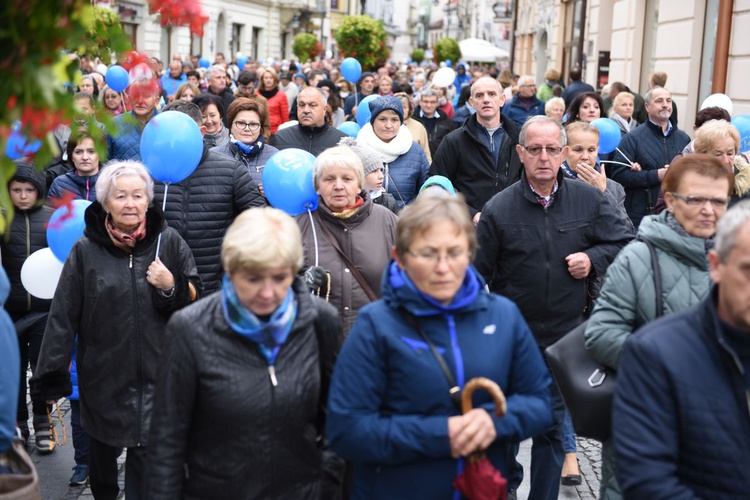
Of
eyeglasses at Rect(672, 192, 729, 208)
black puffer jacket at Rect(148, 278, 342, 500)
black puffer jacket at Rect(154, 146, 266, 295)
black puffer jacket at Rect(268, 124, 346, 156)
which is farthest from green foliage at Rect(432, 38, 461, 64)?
black puffer jacket at Rect(148, 278, 342, 500)

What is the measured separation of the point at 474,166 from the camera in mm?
7324

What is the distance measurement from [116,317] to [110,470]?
30.5 inches

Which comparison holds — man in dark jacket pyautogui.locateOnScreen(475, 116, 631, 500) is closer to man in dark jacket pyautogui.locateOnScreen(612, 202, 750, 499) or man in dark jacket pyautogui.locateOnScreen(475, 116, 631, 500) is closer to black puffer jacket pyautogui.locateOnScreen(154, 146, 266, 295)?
black puffer jacket pyautogui.locateOnScreen(154, 146, 266, 295)

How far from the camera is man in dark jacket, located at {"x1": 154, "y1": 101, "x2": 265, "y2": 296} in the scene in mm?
6121

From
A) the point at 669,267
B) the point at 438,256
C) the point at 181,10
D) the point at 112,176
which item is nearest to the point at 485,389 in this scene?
the point at 438,256

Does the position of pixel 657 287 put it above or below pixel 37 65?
below

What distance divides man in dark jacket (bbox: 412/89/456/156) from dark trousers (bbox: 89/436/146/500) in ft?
24.1

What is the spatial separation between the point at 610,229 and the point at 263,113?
385 cm

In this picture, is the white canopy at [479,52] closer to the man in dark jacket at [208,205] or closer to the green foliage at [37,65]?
the man in dark jacket at [208,205]

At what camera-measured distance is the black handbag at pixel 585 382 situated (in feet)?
12.1

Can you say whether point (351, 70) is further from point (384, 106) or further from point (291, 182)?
point (291, 182)

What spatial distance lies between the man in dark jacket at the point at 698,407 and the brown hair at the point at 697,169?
94 centimetres

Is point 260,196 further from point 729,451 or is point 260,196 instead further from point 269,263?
point 729,451

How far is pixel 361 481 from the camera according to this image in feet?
10.8
